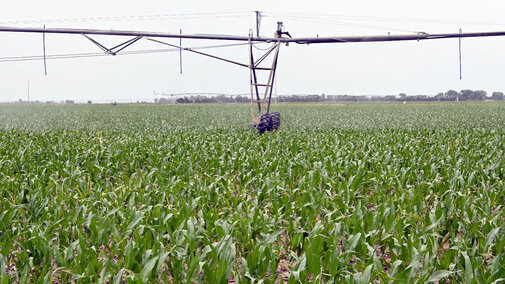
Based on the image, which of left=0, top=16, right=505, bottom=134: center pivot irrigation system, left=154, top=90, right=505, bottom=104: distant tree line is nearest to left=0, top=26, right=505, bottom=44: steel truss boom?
left=0, top=16, right=505, bottom=134: center pivot irrigation system

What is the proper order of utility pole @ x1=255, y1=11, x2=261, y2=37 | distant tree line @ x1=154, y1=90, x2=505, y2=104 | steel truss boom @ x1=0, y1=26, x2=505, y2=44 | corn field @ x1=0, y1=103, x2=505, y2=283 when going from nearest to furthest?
corn field @ x1=0, y1=103, x2=505, y2=283 → steel truss boom @ x1=0, y1=26, x2=505, y2=44 → utility pole @ x1=255, y1=11, x2=261, y2=37 → distant tree line @ x1=154, y1=90, x2=505, y2=104

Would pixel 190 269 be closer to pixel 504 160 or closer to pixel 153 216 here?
pixel 153 216

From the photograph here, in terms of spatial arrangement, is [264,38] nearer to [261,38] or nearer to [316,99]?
[261,38]

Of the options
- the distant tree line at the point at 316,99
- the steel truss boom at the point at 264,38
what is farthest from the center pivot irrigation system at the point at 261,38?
the distant tree line at the point at 316,99

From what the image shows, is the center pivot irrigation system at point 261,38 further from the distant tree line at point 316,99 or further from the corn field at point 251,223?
the distant tree line at point 316,99

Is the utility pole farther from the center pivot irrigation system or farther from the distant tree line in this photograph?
the distant tree line

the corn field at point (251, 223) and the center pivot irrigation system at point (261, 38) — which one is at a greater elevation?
the center pivot irrigation system at point (261, 38)

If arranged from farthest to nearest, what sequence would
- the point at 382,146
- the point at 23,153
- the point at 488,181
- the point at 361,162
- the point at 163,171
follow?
the point at 382,146 < the point at 23,153 < the point at 361,162 < the point at 163,171 < the point at 488,181

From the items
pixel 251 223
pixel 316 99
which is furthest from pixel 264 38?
pixel 316 99

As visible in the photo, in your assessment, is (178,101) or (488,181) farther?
(178,101)

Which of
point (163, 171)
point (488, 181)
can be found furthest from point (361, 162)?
point (163, 171)

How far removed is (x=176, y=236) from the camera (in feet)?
14.0

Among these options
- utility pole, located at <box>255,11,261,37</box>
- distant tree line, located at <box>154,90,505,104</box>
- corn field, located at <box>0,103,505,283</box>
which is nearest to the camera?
corn field, located at <box>0,103,505,283</box>

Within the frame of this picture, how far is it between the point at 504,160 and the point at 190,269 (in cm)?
799
